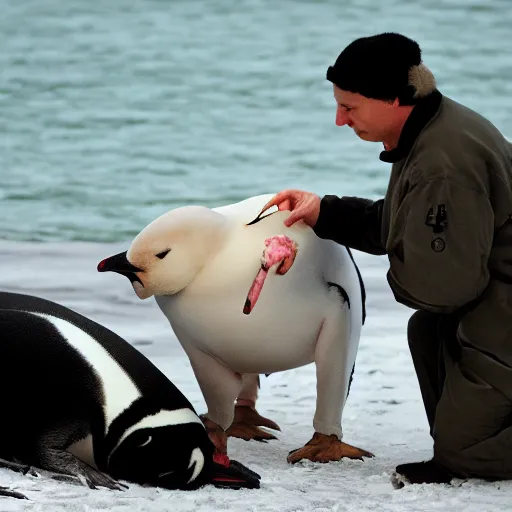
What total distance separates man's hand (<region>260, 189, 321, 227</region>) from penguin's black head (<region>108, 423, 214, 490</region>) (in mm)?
540

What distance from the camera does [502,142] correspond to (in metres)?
2.22

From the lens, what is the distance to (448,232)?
6.88ft

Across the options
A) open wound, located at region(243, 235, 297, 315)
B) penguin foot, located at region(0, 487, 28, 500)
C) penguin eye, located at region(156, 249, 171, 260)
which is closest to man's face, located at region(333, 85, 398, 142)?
open wound, located at region(243, 235, 297, 315)

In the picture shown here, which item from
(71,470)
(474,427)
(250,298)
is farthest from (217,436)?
(474,427)

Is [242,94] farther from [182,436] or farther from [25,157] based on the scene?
[182,436]

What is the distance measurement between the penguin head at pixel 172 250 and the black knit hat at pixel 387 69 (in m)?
0.45

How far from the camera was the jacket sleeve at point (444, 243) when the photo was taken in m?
2.09

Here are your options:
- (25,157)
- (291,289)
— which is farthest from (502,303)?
(25,157)

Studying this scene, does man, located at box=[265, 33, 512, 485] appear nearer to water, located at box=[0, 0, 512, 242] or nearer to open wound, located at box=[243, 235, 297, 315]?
open wound, located at box=[243, 235, 297, 315]

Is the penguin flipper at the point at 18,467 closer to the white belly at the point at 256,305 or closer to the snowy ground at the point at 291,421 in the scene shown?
the snowy ground at the point at 291,421

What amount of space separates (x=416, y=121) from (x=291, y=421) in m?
0.96

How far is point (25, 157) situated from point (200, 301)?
15.9ft

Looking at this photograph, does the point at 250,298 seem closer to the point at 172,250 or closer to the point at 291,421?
the point at 172,250

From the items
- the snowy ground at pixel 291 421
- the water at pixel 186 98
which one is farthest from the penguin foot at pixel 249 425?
the water at pixel 186 98
